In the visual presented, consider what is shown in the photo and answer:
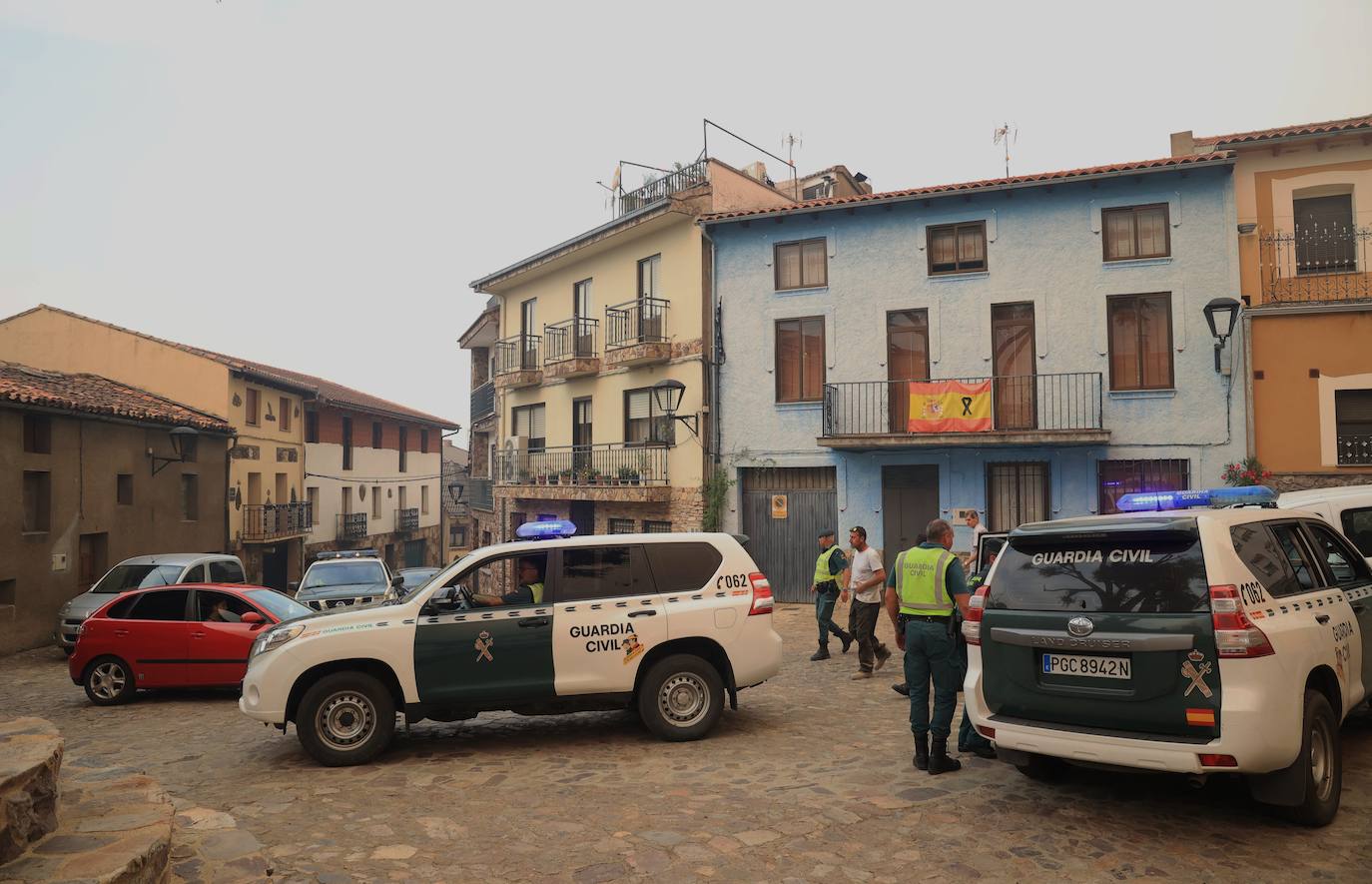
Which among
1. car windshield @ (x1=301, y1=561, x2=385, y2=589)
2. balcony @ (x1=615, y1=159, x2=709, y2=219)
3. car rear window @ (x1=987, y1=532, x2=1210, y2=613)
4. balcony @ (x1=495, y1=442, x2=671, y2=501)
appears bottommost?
car windshield @ (x1=301, y1=561, x2=385, y2=589)

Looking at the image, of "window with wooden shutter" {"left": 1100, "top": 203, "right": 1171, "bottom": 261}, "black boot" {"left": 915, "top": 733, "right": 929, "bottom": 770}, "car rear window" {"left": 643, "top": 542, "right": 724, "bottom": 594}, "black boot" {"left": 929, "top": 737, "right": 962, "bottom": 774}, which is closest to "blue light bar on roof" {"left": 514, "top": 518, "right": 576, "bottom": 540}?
"car rear window" {"left": 643, "top": 542, "right": 724, "bottom": 594}

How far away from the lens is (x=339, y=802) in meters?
6.26

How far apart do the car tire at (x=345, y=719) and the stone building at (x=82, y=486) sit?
1358 cm

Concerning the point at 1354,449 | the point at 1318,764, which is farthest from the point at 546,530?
the point at 1354,449

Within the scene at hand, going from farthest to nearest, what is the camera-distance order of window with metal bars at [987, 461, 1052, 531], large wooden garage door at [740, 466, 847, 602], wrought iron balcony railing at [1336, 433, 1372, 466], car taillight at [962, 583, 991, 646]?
large wooden garage door at [740, 466, 847, 602]
window with metal bars at [987, 461, 1052, 531]
wrought iron balcony railing at [1336, 433, 1372, 466]
car taillight at [962, 583, 991, 646]

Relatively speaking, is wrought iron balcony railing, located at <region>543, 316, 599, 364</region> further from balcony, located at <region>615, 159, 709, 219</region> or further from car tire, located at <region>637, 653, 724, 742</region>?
car tire, located at <region>637, 653, 724, 742</region>

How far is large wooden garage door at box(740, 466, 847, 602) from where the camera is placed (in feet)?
65.7

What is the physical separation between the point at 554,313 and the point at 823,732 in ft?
67.2

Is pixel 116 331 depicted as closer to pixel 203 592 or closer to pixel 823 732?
pixel 203 592

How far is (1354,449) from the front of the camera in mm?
15977

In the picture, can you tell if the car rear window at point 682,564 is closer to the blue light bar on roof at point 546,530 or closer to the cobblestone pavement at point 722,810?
the blue light bar on roof at point 546,530

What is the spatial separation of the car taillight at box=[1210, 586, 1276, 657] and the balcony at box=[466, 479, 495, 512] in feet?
85.6

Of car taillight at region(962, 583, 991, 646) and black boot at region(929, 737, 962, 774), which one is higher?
car taillight at region(962, 583, 991, 646)

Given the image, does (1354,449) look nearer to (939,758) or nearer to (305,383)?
(939,758)
